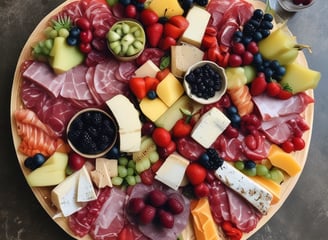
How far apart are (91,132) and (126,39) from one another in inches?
16.1

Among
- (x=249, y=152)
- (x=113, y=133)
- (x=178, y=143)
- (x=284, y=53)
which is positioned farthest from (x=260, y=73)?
(x=113, y=133)

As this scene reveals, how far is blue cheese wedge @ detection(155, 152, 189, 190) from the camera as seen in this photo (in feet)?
6.26

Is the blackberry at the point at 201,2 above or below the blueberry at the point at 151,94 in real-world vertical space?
above

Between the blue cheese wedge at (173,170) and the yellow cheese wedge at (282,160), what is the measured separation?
1.29 ft

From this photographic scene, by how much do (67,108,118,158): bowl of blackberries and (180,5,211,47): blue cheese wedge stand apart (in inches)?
19.3

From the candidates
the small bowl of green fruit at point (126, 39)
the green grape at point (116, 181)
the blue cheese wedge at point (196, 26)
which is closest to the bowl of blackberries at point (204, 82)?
the blue cheese wedge at point (196, 26)

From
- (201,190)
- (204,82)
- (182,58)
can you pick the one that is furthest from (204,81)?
(201,190)

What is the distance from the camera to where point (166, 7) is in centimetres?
A: 196

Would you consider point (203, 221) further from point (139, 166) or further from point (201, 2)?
point (201, 2)

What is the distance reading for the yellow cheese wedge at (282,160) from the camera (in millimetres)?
1992

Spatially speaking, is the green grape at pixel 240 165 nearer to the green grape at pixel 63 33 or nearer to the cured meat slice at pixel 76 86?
the cured meat slice at pixel 76 86

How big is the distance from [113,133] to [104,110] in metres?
0.12

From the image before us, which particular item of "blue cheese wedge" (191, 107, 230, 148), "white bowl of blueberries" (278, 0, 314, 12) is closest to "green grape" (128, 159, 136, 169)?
"blue cheese wedge" (191, 107, 230, 148)

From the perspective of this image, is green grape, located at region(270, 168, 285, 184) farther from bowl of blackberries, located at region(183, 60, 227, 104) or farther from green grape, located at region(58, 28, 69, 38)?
green grape, located at region(58, 28, 69, 38)
